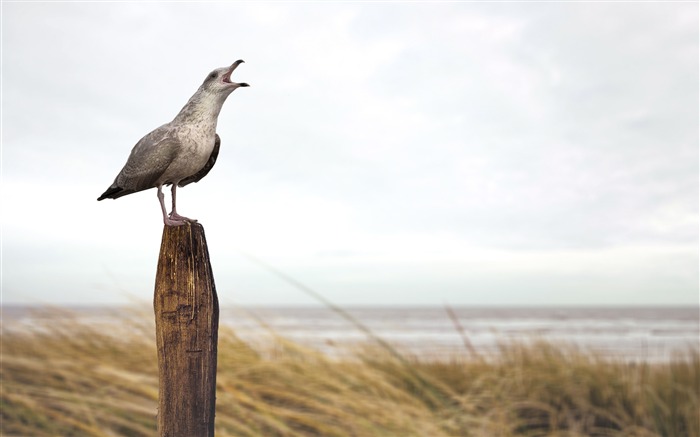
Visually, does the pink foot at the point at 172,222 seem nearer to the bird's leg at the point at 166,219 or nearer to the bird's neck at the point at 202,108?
the bird's leg at the point at 166,219

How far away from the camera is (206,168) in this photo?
2703 millimetres

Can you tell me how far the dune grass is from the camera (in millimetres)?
4480

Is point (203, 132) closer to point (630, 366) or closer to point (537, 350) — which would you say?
point (537, 350)

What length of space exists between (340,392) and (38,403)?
7.54 feet

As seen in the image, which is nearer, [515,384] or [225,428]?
[225,428]

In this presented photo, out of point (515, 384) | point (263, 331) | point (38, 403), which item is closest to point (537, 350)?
point (515, 384)

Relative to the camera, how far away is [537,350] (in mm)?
6070

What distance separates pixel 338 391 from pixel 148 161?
291 centimetres

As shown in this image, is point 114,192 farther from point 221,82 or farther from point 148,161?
point 221,82

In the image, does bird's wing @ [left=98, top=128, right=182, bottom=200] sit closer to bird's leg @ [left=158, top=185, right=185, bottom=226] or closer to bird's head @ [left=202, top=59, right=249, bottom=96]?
bird's leg @ [left=158, top=185, right=185, bottom=226]

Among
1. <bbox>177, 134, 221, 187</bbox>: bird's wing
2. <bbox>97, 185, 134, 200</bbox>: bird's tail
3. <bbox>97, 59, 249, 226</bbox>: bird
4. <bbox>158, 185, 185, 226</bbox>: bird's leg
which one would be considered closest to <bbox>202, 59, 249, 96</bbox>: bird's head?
<bbox>97, 59, 249, 226</bbox>: bird

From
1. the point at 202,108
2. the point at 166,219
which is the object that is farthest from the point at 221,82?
the point at 166,219

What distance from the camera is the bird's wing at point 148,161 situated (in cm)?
244

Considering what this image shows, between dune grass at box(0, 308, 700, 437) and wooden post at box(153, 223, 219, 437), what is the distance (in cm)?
193
